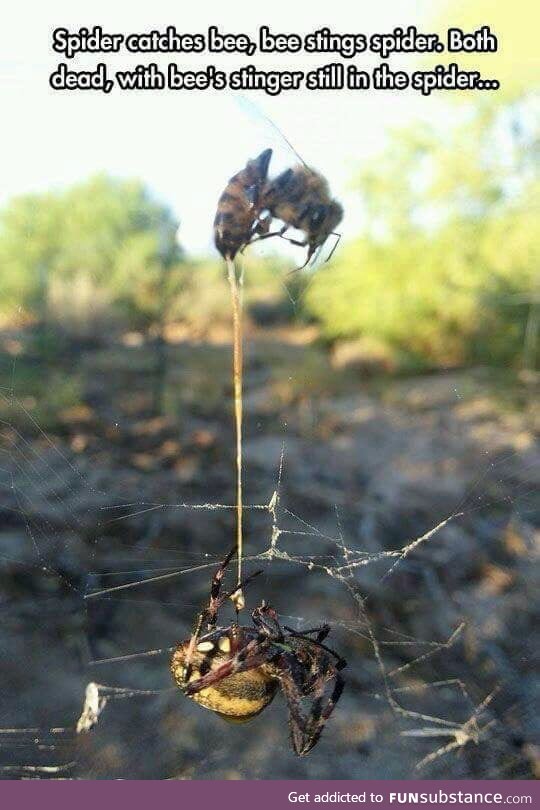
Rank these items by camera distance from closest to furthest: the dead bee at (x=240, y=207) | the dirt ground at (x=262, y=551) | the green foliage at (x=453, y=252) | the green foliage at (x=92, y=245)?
the dead bee at (x=240, y=207) < the dirt ground at (x=262, y=551) < the green foliage at (x=92, y=245) < the green foliage at (x=453, y=252)

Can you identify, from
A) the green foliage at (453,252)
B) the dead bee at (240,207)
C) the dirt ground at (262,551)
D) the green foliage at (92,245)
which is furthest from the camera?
the green foliage at (453,252)

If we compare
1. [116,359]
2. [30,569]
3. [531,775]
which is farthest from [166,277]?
[531,775]

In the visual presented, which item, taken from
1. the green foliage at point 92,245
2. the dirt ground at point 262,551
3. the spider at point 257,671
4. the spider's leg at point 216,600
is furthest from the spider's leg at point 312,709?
the green foliage at point 92,245

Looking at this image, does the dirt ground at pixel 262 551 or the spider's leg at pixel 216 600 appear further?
the dirt ground at pixel 262 551

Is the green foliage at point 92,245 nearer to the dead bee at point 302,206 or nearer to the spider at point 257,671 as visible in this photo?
the dead bee at point 302,206

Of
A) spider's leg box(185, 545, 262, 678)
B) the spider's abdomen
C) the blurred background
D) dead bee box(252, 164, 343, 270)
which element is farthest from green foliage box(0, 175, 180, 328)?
the spider's abdomen

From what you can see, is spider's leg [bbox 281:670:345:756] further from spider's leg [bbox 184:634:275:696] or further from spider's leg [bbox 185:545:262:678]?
spider's leg [bbox 185:545:262:678]

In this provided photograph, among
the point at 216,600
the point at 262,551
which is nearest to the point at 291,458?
the point at 262,551

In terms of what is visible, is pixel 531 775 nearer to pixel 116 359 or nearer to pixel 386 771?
pixel 386 771
